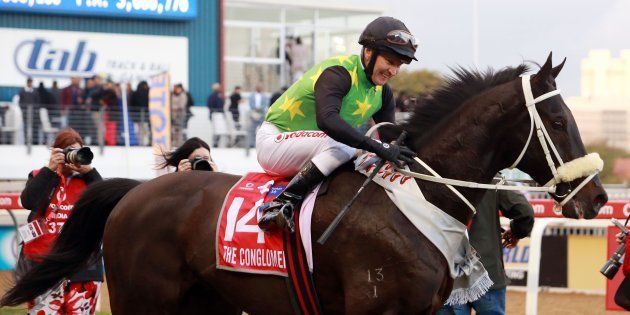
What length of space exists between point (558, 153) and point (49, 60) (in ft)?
71.3

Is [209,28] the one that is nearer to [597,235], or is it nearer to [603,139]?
[603,139]

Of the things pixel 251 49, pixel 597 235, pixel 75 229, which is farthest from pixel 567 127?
pixel 251 49

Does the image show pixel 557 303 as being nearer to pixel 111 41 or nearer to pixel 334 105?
pixel 334 105

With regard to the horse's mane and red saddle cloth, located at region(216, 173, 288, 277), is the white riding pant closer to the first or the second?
red saddle cloth, located at region(216, 173, 288, 277)

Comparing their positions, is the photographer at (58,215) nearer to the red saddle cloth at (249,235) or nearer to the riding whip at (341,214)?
the red saddle cloth at (249,235)

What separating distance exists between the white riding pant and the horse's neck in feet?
1.38

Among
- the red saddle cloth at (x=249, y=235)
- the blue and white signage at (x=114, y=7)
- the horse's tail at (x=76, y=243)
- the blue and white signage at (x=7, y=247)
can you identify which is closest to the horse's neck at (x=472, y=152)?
the red saddle cloth at (x=249, y=235)

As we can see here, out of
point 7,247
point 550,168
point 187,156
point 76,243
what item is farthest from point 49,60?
point 550,168

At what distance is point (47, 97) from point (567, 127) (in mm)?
16676

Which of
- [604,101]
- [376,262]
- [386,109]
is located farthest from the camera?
[604,101]

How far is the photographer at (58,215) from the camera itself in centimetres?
664

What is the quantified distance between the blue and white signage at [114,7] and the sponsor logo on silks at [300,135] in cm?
2110

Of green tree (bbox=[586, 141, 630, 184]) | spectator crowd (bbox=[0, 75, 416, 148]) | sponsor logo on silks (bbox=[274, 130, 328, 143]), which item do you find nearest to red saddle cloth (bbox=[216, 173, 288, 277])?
sponsor logo on silks (bbox=[274, 130, 328, 143])

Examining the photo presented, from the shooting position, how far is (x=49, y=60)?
25141 mm
